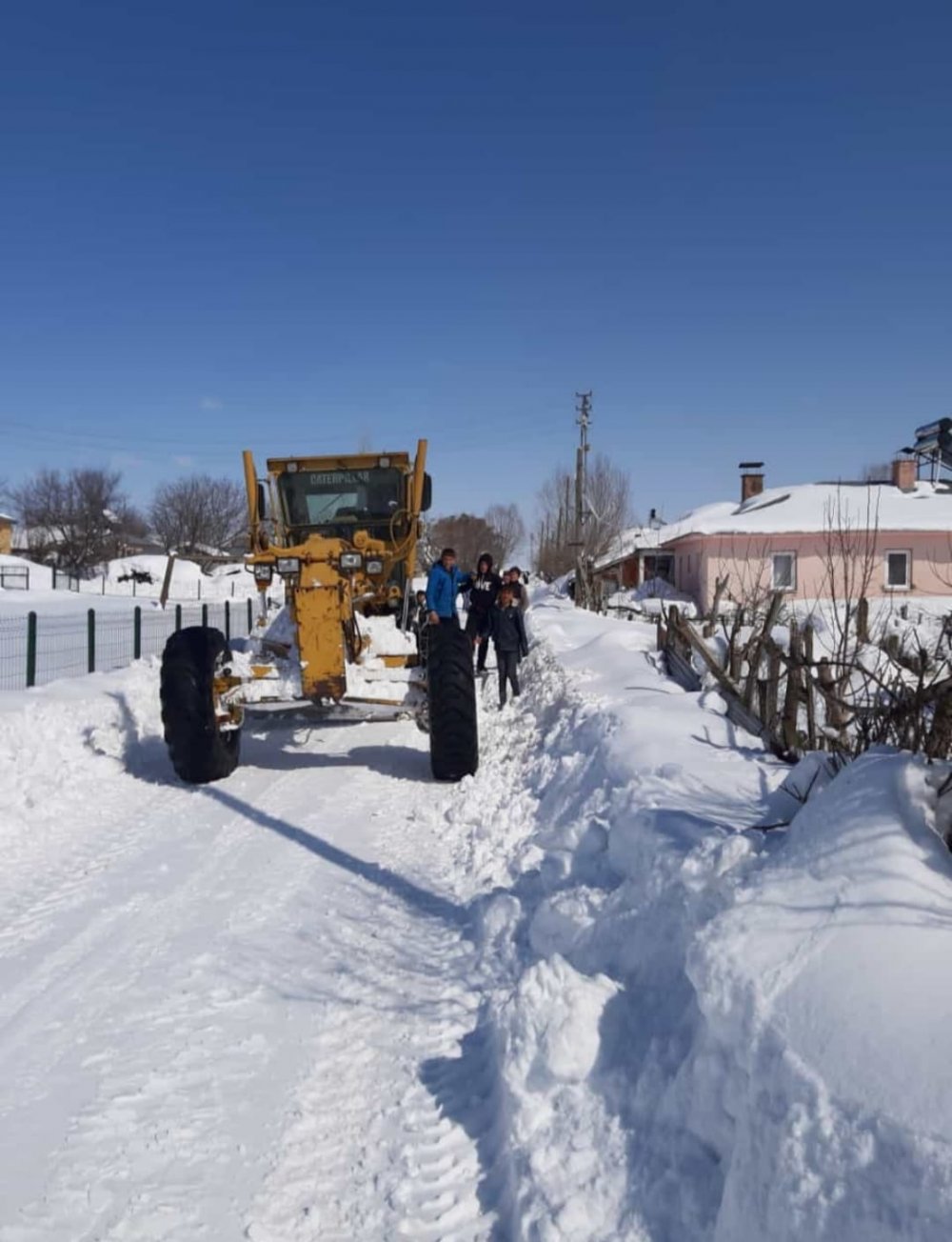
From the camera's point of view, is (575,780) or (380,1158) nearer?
(380,1158)

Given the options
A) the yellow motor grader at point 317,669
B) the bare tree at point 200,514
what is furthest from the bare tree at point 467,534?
the yellow motor grader at point 317,669

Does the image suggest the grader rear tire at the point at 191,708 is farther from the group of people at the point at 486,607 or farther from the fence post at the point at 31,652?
the fence post at the point at 31,652

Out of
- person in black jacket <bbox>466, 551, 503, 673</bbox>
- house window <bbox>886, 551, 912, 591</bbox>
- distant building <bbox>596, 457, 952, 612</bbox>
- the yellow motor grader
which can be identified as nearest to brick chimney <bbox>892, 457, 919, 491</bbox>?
distant building <bbox>596, 457, 952, 612</bbox>

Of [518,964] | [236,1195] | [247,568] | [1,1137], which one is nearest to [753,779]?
[518,964]

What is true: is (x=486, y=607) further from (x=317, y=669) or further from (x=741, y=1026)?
(x=741, y=1026)

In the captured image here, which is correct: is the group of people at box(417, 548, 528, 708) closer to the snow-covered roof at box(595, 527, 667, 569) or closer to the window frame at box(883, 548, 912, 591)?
→ the window frame at box(883, 548, 912, 591)

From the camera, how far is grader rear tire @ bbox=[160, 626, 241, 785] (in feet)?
26.4

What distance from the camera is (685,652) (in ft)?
41.9

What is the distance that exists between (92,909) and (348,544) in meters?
4.33

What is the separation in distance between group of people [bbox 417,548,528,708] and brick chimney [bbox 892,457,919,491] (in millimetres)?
31508

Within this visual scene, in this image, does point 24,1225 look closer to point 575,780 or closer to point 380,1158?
point 380,1158

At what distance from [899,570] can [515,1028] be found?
33.3m

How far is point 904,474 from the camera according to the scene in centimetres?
4106

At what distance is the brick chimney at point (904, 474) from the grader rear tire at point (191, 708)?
37.8 metres
